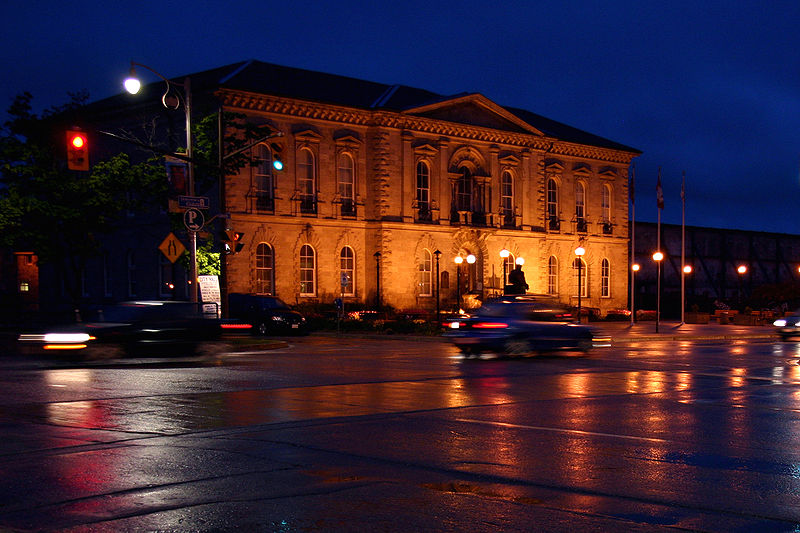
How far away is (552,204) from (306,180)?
20153 mm

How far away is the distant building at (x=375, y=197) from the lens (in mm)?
50125

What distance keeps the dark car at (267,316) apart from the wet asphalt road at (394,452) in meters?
19.1

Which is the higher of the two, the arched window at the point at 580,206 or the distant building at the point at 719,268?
the arched window at the point at 580,206

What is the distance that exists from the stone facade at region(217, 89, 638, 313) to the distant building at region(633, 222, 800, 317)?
21.9 ft

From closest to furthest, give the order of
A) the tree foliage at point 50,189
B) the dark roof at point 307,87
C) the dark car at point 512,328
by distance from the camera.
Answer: the dark car at point 512,328 < the tree foliage at point 50,189 < the dark roof at point 307,87

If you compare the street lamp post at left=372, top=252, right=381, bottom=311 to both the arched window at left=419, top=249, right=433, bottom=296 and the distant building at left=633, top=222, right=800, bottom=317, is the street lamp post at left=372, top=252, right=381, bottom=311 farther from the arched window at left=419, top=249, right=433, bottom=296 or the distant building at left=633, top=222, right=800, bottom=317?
the distant building at left=633, top=222, right=800, bottom=317

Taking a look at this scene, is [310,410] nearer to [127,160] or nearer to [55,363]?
[55,363]

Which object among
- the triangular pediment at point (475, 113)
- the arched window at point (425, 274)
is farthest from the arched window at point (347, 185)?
the arched window at point (425, 274)

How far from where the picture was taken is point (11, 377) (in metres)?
18.5

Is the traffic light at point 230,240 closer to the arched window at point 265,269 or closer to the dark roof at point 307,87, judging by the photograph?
the dark roof at point 307,87

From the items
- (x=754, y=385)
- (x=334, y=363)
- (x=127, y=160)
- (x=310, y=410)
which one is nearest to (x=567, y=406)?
(x=310, y=410)

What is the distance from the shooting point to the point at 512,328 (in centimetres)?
2450

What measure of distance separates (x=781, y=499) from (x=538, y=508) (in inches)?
→ 84.4

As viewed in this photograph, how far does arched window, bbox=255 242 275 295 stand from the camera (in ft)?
164
